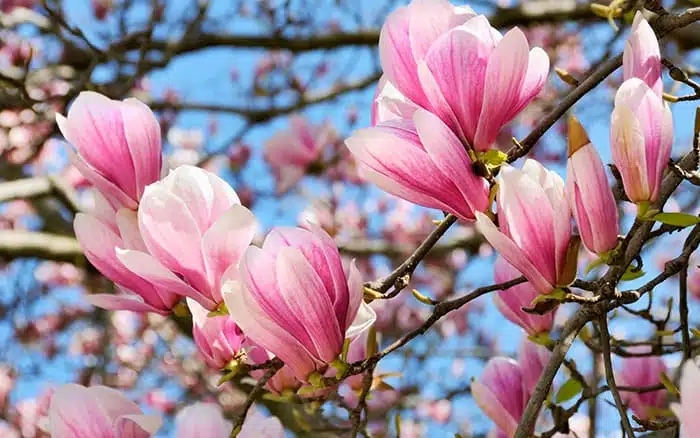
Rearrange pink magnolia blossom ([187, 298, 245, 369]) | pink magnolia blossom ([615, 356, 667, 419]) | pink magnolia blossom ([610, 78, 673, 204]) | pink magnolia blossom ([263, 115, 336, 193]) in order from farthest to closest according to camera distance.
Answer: pink magnolia blossom ([263, 115, 336, 193]), pink magnolia blossom ([615, 356, 667, 419]), pink magnolia blossom ([187, 298, 245, 369]), pink magnolia blossom ([610, 78, 673, 204])

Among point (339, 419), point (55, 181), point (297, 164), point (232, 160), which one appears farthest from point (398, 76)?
point (232, 160)

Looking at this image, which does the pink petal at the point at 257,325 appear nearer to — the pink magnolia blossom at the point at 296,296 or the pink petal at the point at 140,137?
the pink magnolia blossom at the point at 296,296

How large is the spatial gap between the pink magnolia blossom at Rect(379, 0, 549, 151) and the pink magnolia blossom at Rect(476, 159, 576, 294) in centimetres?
6

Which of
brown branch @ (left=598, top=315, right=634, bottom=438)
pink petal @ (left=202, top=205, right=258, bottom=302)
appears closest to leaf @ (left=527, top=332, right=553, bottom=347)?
brown branch @ (left=598, top=315, right=634, bottom=438)

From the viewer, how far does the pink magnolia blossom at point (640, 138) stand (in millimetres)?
676

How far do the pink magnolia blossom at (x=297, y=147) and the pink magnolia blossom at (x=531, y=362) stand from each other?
206 cm

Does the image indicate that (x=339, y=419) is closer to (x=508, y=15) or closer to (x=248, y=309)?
(x=248, y=309)

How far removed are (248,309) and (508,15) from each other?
1831mm

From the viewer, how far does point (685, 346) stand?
32.4 inches

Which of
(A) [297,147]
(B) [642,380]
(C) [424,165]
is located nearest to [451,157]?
(C) [424,165]

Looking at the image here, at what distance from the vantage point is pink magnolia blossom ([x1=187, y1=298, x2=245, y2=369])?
799 millimetres

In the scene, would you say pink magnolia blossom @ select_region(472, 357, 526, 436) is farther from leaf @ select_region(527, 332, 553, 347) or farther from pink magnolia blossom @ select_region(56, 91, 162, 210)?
pink magnolia blossom @ select_region(56, 91, 162, 210)

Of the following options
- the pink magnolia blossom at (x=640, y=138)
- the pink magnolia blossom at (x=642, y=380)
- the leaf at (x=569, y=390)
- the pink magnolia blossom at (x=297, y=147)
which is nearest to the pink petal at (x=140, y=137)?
→ the pink magnolia blossom at (x=640, y=138)

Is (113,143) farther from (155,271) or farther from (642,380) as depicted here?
(642,380)
